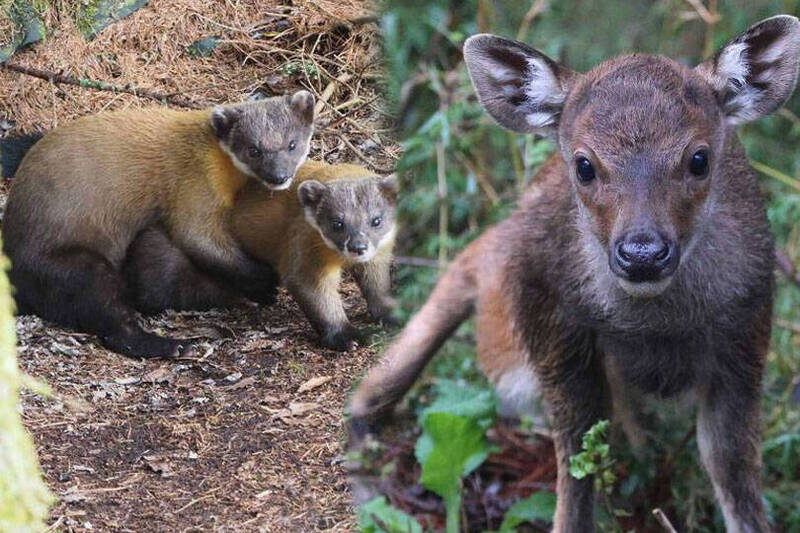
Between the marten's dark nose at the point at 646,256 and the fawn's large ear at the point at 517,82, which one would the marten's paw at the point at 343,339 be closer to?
the marten's dark nose at the point at 646,256

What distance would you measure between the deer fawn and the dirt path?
0.40m

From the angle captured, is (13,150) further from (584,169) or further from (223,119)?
(584,169)

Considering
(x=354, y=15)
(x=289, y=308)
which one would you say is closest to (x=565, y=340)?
(x=289, y=308)

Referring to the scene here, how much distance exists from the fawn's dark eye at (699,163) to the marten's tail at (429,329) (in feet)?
3.37

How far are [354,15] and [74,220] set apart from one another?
81 cm

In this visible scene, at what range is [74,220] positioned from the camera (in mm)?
2438

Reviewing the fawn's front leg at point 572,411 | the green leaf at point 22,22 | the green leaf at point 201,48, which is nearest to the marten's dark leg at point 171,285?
the green leaf at point 201,48

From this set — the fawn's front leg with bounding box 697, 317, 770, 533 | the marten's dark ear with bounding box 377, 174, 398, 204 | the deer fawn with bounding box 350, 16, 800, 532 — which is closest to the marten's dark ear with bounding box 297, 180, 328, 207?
the marten's dark ear with bounding box 377, 174, 398, 204

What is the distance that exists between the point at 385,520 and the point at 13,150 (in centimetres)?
130

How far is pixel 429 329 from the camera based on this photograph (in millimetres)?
3277

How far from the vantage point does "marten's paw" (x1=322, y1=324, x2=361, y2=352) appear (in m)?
1.97

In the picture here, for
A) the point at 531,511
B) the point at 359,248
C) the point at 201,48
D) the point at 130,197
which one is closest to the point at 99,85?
the point at 201,48

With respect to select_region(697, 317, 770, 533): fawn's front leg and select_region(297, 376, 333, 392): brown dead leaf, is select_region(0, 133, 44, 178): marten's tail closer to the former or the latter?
select_region(297, 376, 333, 392): brown dead leaf

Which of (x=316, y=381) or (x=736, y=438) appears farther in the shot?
(x=736, y=438)
